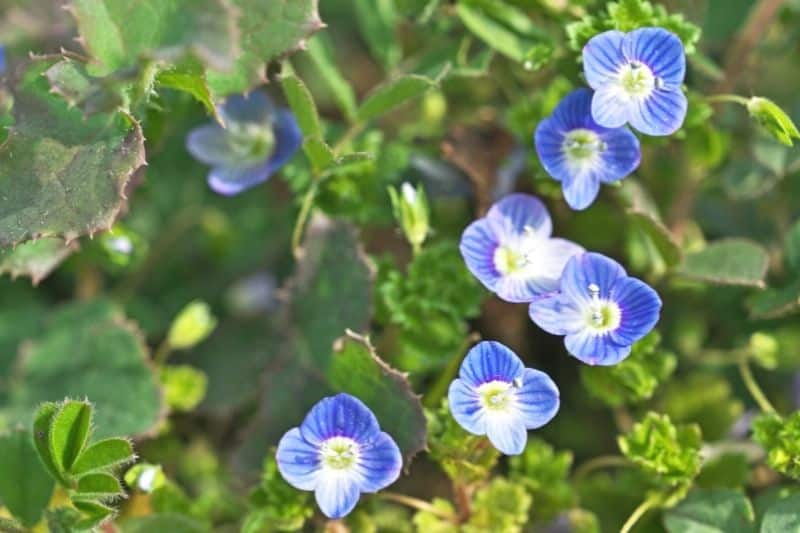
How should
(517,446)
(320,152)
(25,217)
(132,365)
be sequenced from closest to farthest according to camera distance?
(517,446)
(25,217)
(320,152)
(132,365)

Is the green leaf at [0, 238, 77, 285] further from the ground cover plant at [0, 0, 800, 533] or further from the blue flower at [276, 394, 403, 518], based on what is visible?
the blue flower at [276, 394, 403, 518]

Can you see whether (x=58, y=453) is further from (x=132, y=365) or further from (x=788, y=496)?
(x=788, y=496)

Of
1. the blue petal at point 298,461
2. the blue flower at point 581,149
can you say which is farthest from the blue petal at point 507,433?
the blue flower at point 581,149

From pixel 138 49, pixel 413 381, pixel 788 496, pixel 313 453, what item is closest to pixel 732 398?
pixel 788 496

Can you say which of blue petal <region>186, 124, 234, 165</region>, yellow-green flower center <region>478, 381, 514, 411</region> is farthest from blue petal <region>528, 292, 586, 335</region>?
blue petal <region>186, 124, 234, 165</region>

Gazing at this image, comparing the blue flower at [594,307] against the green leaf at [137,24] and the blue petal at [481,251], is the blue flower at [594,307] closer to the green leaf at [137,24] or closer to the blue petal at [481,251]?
the blue petal at [481,251]

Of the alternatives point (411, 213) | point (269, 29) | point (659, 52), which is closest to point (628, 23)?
point (659, 52)
